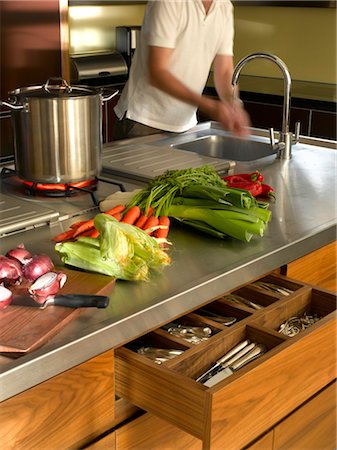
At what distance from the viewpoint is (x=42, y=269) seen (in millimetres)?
1285

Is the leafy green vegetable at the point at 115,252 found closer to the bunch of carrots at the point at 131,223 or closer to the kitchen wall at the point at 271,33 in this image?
the bunch of carrots at the point at 131,223

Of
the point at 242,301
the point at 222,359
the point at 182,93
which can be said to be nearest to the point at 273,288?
the point at 242,301

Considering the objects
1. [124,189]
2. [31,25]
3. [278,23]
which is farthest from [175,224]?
[278,23]

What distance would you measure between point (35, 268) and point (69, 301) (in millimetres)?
114

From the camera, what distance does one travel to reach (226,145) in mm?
2537

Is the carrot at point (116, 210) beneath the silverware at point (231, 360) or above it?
above

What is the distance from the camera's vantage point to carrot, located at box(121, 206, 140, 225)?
61.9 inches

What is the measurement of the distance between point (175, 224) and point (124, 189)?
0.23m

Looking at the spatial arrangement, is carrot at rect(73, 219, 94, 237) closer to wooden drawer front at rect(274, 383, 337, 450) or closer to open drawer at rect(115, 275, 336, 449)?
open drawer at rect(115, 275, 336, 449)

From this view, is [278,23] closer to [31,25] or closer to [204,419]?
[31,25]

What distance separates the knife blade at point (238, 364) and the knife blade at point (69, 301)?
27 centimetres

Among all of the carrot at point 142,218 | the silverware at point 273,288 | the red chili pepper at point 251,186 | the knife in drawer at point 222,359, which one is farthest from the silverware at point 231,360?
the red chili pepper at point 251,186

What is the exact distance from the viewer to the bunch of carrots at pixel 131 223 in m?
1.50

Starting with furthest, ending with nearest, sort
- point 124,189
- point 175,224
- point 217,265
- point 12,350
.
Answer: point 124,189 → point 175,224 → point 217,265 → point 12,350
